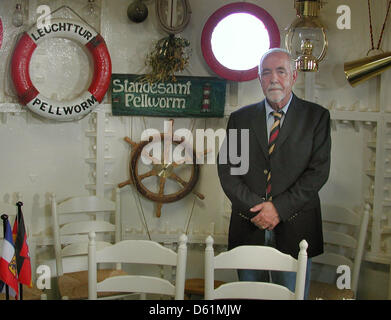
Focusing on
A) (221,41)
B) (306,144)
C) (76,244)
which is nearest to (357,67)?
(306,144)

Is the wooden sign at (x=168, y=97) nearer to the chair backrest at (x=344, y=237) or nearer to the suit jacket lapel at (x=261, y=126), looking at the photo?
the suit jacket lapel at (x=261, y=126)

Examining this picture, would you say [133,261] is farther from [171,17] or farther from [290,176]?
[171,17]

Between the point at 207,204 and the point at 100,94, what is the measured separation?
0.63m

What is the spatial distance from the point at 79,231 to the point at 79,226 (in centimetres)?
2

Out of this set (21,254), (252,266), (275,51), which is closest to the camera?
(252,266)

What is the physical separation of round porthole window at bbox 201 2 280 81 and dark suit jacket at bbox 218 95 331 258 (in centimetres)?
20

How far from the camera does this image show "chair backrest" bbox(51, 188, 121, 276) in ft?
7.91

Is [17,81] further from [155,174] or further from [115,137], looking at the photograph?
[155,174]

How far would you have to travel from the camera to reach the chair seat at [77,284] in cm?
228

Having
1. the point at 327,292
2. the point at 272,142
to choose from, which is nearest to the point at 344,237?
the point at 327,292

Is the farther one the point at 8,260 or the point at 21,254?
the point at 21,254

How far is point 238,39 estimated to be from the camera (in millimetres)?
2377

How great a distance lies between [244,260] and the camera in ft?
5.87
